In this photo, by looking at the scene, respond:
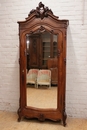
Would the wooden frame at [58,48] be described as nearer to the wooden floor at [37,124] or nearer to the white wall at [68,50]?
the wooden floor at [37,124]

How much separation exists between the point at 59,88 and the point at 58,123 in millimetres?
602

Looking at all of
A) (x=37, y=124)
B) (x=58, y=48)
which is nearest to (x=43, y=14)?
(x=58, y=48)

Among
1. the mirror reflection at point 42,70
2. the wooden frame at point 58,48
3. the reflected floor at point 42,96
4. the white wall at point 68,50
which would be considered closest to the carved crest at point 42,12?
the wooden frame at point 58,48

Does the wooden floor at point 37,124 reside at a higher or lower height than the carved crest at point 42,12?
lower

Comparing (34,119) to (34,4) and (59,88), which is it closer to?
(59,88)

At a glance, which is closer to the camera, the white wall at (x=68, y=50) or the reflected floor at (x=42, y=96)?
the reflected floor at (x=42, y=96)

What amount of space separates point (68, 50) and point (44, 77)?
2.13ft

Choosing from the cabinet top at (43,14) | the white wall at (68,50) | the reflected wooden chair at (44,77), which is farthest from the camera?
the white wall at (68,50)

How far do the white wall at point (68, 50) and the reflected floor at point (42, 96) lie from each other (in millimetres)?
401

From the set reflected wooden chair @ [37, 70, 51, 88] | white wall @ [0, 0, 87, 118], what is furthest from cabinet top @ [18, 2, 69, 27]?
reflected wooden chair @ [37, 70, 51, 88]

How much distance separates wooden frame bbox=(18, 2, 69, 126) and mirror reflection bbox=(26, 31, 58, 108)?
64 mm

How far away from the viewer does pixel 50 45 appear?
264 cm

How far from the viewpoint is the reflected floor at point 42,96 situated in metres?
2.72

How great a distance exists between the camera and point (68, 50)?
2.95 meters
